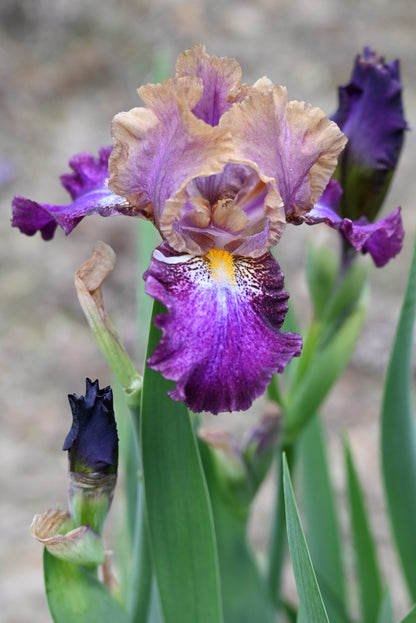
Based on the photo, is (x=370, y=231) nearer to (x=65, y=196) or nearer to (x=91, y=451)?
(x=91, y=451)

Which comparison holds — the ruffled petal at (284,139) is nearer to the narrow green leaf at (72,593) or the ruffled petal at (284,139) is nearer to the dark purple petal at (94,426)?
the dark purple petal at (94,426)

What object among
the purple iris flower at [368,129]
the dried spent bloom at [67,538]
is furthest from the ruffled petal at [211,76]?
the dried spent bloom at [67,538]

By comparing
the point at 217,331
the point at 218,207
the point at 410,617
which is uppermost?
the point at 218,207

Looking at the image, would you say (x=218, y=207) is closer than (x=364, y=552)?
Yes

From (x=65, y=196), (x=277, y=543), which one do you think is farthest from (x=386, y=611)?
(x=65, y=196)

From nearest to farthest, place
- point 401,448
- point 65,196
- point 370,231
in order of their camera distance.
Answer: point 370,231 < point 401,448 < point 65,196

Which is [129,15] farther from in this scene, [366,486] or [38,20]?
[366,486]

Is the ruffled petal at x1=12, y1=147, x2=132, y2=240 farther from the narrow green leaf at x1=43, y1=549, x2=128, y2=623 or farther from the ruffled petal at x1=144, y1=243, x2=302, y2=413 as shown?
the narrow green leaf at x1=43, y1=549, x2=128, y2=623

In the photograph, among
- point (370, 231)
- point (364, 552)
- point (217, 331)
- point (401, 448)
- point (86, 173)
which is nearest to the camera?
point (217, 331)
